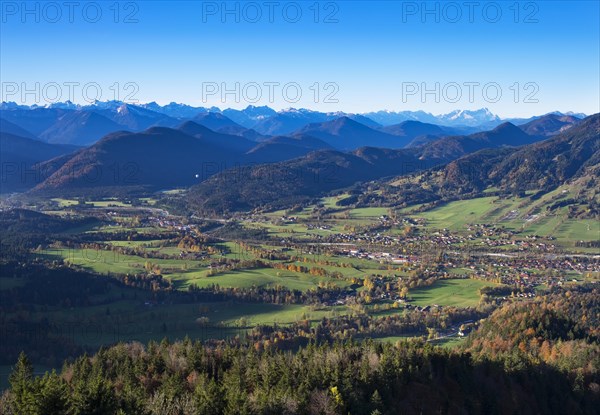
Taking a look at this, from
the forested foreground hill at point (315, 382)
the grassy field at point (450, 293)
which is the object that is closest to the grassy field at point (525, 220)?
the grassy field at point (450, 293)

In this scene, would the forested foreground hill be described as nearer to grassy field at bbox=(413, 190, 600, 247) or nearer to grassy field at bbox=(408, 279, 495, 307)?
grassy field at bbox=(408, 279, 495, 307)

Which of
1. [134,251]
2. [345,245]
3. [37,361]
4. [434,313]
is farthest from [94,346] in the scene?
[345,245]

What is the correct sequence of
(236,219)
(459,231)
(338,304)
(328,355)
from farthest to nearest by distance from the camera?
(236,219) → (459,231) → (338,304) → (328,355)

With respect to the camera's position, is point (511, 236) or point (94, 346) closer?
point (94, 346)

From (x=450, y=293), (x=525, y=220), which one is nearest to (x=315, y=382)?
(x=450, y=293)

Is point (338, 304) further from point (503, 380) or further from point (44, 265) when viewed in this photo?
point (44, 265)

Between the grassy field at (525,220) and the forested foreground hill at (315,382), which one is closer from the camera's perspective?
the forested foreground hill at (315,382)

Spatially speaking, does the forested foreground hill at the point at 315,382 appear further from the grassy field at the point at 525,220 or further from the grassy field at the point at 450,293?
the grassy field at the point at 525,220
